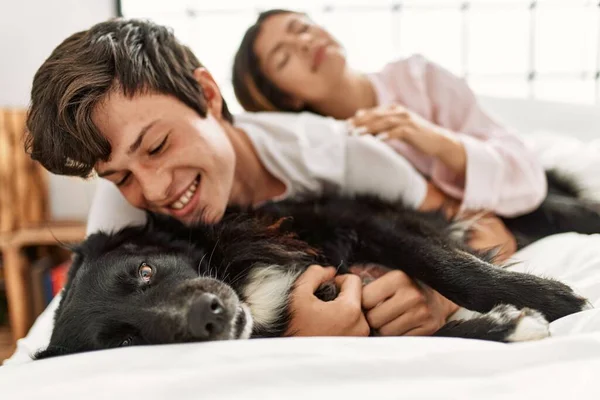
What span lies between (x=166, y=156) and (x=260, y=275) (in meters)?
0.42

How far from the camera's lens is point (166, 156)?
1434mm

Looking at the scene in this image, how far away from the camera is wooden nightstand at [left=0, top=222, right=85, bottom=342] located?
291 cm

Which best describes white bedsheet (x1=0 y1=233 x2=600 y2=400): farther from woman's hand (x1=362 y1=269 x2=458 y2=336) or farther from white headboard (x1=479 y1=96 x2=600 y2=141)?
white headboard (x1=479 y1=96 x2=600 y2=141)

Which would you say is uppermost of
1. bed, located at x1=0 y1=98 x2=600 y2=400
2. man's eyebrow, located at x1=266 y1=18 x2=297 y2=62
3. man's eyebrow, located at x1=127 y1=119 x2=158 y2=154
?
man's eyebrow, located at x1=266 y1=18 x2=297 y2=62

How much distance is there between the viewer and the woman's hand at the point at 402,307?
1.30m

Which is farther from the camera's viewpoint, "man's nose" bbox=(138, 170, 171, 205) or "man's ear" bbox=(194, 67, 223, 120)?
"man's ear" bbox=(194, 67, 223, 120)

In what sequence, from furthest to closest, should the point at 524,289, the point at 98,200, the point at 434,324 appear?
1. the point at 98,200
2. the point at 434,324
3. the point at 524,289

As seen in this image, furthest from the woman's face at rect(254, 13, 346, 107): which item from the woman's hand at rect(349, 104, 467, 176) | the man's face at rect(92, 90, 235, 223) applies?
the man's face at rect(92, 90, 235, 223)

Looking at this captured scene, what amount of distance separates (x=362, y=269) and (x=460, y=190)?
0.66m

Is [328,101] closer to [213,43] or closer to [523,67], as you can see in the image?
[213,43]

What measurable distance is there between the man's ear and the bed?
3.11 ft

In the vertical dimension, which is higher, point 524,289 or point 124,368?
point 124,368

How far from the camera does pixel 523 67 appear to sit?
11.8 ft

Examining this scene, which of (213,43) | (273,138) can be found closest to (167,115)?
(273,138)
